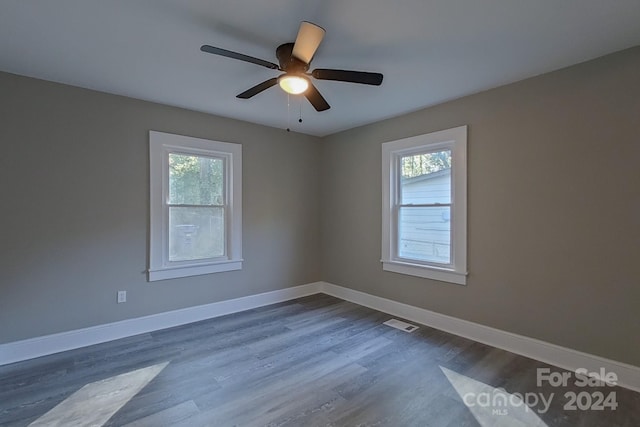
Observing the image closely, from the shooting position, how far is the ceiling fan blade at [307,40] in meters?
1.81

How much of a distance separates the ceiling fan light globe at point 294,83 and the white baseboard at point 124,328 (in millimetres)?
Result: 2918

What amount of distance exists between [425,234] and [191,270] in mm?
2927

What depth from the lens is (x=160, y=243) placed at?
11.7ft

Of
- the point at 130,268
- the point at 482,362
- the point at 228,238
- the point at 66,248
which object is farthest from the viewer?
the point at 228,238

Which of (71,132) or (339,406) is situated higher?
(71,132)

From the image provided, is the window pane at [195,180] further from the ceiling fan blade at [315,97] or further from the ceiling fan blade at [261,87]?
the ceiling fan blade at [315,97]

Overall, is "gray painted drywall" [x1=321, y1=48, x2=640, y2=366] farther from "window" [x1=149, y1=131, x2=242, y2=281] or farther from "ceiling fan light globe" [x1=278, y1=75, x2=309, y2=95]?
"window" [x1=149, y1=131, x2=242, y2=281]

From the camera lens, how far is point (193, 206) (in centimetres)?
384

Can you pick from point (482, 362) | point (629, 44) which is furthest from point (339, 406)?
point (629, 44)

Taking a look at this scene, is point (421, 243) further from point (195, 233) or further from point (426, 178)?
point (195, 233)

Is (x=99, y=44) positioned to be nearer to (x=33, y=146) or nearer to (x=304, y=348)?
(x=33, y=146)

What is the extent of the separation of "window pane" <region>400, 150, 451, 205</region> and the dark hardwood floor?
→ 1.57 metres

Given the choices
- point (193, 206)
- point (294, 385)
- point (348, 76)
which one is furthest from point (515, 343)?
point (193, 206)

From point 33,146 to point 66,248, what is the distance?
101cm
